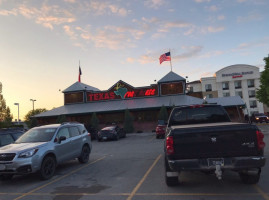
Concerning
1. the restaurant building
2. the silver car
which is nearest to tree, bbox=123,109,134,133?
the restaurant building

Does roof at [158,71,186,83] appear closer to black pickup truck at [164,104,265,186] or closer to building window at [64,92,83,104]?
building window at [64,92,83,104]

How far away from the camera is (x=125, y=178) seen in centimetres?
743

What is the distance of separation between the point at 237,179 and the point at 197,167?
2271 mm

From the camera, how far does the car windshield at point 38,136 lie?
28.8 feet

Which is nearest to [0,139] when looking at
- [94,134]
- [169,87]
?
[94,134]

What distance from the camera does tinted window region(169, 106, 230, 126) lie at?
7.25 meters

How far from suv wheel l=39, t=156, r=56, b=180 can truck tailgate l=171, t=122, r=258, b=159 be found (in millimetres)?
4927

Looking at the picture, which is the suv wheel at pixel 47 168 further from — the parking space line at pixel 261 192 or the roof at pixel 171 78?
the roof at pixel 171 78

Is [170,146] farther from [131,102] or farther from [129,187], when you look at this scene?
[131,102]

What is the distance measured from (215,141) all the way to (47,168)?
591 centimetres

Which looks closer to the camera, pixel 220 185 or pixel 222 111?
pixel 220 185

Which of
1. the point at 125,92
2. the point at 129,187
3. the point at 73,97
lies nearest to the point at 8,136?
the point at 129,187

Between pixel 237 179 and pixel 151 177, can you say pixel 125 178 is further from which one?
pixel 237 179

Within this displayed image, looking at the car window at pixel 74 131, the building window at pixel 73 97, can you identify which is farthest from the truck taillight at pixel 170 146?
the building window at pixel 73 97
